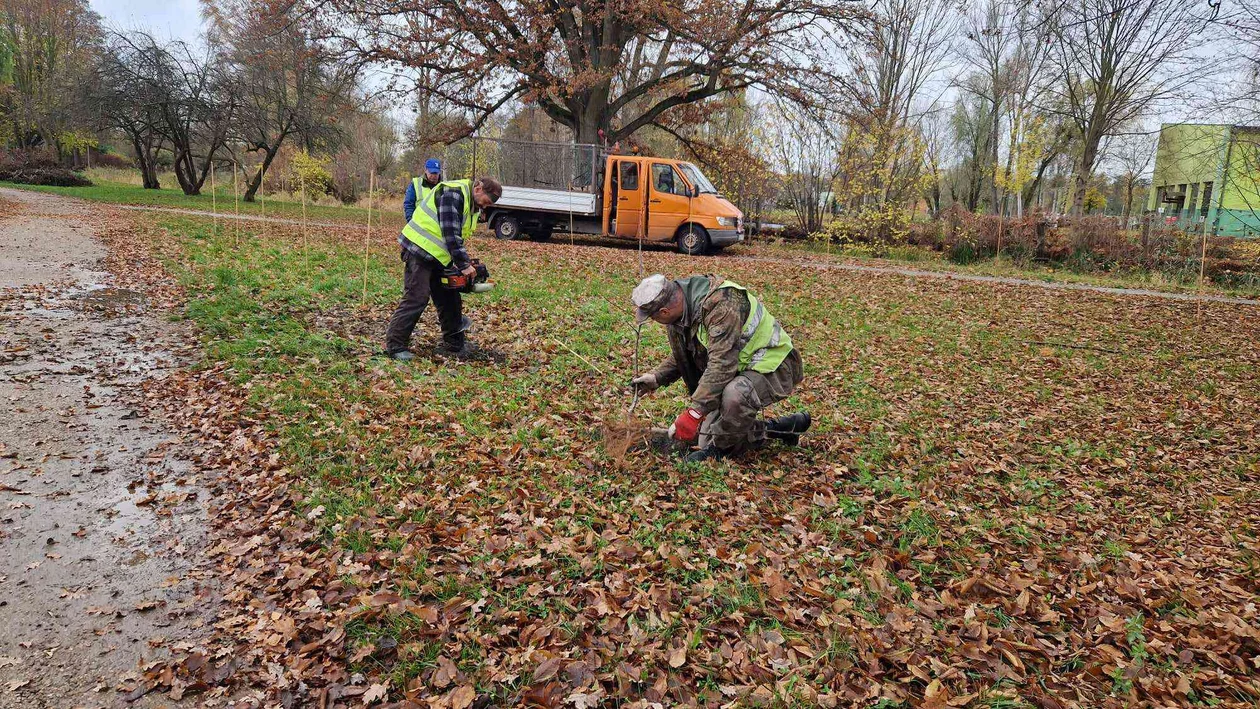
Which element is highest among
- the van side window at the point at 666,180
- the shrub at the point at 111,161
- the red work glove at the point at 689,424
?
the shrub at the point at 111,161

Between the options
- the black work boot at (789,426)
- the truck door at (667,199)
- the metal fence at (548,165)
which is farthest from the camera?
the metal fence at (548,165)

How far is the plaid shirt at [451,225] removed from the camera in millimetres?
5965

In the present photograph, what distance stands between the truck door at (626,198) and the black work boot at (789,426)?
12.0 meters

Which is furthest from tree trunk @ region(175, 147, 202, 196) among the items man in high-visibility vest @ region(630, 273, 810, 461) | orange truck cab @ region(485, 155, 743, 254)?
man in high-visibility vest @ region(630, 273, 810, 461)

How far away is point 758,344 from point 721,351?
0.28 meters

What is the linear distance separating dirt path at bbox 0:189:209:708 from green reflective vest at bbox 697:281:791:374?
3042 millimetres

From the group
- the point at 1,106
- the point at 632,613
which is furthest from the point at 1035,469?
the point at 1,106

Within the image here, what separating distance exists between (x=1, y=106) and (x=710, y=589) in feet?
150

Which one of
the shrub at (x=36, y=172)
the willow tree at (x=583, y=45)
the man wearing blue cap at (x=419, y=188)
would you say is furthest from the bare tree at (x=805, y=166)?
the shrub at (x=36, y=172)

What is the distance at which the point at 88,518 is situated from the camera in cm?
356

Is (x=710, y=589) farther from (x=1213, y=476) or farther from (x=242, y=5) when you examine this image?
(x=242, y=5)

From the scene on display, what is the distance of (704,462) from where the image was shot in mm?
4562

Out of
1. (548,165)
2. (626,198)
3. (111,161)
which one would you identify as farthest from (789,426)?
(111,161)

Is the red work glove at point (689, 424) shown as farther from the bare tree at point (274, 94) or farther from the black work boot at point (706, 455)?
the bare tree at point (274, 94)
